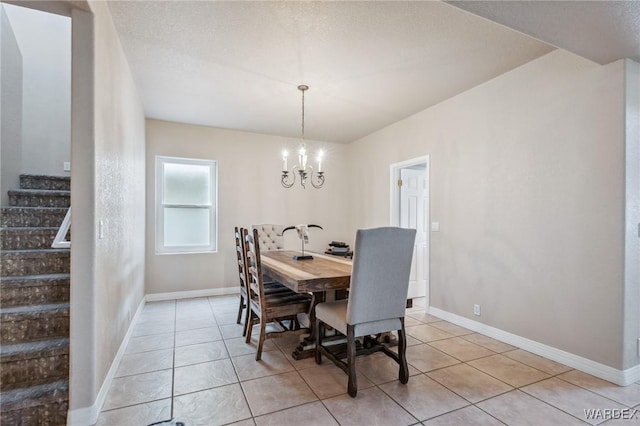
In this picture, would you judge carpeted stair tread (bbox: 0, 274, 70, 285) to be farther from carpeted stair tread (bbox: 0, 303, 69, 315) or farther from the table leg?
the table leg

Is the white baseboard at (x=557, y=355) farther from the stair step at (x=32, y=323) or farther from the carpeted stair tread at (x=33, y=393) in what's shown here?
the stair step at (x=32, y=323)

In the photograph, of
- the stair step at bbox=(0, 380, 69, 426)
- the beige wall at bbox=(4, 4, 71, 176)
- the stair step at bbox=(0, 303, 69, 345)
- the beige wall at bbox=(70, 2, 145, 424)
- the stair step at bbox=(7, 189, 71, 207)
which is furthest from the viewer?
the beige wall at bbox=(4, 4, 71, 176)

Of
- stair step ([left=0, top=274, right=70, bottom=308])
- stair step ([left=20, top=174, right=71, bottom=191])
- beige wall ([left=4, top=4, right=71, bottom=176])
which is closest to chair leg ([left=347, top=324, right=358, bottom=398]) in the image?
stair step ([left=0, top=274, right=70, bottom=308])

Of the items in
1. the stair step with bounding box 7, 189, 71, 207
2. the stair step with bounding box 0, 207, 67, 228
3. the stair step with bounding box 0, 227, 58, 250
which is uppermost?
the stair step with bounding box 7, 189, 71, 207

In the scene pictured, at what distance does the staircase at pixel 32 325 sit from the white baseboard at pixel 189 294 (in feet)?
6.72

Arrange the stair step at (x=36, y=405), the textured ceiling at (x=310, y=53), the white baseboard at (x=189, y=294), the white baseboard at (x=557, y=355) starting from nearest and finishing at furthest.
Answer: the stair step at (x=36, y=405), the textured ceiling at (x=310, y=53), the white baseboard at (x=557, y=355), the white baseboard at (x=189, y=294)

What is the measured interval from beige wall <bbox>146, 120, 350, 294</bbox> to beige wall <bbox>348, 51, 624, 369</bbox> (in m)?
2.26

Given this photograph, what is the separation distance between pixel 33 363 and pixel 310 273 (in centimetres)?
184

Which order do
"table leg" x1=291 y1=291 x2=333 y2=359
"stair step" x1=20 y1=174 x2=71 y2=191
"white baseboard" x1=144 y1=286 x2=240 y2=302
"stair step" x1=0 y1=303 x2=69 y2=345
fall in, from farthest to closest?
"white baseboard" x1=144 y1=286 x2=240 y2=302 → "stair step" x1=20 y1=174 x2=71 y2=191 → "table leg" x1=291 y1=291 x2=333 y2=359 → "stair step" x1=0 y1=303 x2=69 y2=345

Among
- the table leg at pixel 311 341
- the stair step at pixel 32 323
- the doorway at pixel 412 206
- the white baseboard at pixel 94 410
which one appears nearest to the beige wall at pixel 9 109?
the stair step at pixel 32 323

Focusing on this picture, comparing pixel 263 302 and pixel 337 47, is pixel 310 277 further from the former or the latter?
pixel 337 47

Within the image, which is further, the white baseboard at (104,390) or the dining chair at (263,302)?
the dining chair at (263,302)

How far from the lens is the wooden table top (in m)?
2.32

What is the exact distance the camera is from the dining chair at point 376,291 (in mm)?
2051
